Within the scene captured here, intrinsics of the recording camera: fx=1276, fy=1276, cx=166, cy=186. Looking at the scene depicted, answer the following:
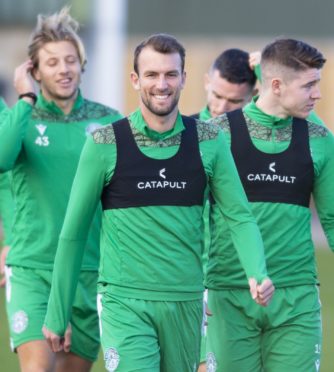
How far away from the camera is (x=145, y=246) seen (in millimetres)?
6641

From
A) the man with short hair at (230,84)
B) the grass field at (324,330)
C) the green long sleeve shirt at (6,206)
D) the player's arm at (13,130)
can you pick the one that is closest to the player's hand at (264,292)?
the player's arm at (13,130)

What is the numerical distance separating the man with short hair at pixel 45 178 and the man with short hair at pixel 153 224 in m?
1.27

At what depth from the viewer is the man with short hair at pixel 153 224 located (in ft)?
21.7

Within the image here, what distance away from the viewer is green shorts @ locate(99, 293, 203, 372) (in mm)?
6484

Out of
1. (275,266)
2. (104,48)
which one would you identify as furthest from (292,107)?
(104,48)

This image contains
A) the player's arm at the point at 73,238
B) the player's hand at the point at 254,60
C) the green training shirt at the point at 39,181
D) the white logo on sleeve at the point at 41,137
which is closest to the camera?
the player's arm at the point at 73,238

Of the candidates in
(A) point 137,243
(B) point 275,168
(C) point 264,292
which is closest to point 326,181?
(B) point 275,168

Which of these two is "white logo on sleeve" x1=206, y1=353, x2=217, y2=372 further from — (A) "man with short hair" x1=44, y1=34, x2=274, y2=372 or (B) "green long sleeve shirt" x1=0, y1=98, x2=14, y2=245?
(B) "green long sleeve shirt" x1=0, y1=98, x2=14, y2=245

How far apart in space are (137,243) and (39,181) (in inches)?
63.2

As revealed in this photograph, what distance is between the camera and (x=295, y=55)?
7363mm

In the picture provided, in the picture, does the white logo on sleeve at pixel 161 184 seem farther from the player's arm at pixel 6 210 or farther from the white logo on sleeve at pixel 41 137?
the player's arm at pixel 6 210

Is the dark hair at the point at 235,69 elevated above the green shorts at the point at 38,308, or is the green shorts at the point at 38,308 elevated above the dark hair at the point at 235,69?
the dark hair at the point at 235,69

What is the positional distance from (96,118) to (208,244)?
118cm

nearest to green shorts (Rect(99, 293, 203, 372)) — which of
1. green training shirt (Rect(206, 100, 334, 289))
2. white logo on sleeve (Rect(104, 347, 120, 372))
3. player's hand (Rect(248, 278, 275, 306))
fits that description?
white logo on sleeve (Rect(104, 347, 120, 372))
